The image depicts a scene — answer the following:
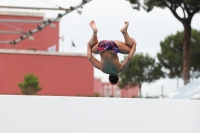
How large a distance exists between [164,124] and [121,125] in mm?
439

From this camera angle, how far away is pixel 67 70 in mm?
35000

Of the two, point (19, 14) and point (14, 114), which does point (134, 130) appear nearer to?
point (14, 114)

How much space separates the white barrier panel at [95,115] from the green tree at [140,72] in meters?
35.8

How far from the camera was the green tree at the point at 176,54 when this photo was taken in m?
40.2

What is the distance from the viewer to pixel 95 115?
612cm

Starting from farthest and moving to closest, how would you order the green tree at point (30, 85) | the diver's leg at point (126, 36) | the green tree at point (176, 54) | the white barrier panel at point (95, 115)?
the green tree at point (176, 54) → the green tree at point (30, 85) → the diver's leg at point (126, 36) → the white barrier panel at point (95, 115)

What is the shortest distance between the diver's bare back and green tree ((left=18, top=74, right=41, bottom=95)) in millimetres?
25731

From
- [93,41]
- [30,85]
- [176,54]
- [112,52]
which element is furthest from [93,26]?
[176,54]

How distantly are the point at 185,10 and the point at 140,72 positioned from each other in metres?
15.6

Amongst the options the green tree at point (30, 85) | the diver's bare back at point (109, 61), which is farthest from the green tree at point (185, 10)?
the diver's bare back at point (109, 61)

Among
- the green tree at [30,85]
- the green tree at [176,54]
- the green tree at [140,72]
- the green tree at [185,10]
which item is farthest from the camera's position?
the green tree at [140,72]

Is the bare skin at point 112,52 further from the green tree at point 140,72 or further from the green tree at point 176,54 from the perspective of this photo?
the green tree at point 140,72

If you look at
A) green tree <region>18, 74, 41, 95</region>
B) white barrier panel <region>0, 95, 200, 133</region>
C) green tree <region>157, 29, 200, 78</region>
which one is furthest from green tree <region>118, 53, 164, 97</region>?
white barrier panel <region>0, 95, 200, 133</region>

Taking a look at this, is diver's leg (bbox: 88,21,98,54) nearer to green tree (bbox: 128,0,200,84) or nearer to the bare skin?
the bare skin
